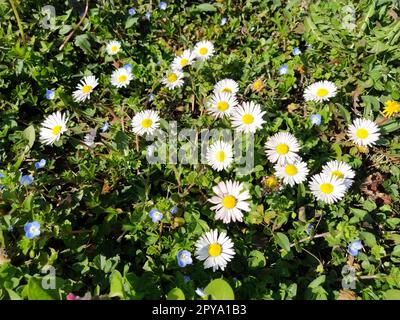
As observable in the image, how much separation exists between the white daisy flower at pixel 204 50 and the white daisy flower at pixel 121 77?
572mm

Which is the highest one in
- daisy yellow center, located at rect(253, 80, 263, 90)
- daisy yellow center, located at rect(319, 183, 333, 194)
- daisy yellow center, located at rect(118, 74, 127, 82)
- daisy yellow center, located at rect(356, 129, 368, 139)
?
daisy yellow center, located at rect(118, 74, 127, 82)

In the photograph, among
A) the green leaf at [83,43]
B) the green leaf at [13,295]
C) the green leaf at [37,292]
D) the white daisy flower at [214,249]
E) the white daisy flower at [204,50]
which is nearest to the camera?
the green leaf at [37,292]

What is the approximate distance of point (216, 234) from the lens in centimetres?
222

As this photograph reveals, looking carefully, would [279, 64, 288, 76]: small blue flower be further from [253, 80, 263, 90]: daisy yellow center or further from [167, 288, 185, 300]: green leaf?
[167, 288, 185, 300]: green leaf

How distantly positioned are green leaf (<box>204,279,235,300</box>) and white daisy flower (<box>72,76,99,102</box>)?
1.79 meters

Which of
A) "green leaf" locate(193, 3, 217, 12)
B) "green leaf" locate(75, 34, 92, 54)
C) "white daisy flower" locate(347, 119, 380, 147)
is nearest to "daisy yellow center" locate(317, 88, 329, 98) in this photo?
"white daisy flower" locate(347, 119, 380, 147)

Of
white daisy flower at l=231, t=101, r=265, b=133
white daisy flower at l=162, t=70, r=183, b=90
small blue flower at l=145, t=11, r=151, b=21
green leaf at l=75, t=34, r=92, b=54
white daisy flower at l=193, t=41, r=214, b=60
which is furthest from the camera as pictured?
small blue flower at l=145, t=11, r=151, b=21

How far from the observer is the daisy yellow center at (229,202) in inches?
91.2

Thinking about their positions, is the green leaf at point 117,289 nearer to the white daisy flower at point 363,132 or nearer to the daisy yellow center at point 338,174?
the daisy yellow center at point 338,174

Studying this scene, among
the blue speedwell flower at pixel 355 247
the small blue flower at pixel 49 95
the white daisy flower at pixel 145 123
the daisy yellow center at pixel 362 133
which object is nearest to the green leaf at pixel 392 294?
the blue speedwell flower at pixel 355 247

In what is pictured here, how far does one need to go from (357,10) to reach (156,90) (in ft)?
5.57

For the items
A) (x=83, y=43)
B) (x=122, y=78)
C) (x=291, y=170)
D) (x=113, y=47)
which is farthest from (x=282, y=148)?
(x=83, y=43)

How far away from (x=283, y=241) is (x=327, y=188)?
1.37ft

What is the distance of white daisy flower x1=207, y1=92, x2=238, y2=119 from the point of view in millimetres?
2621
